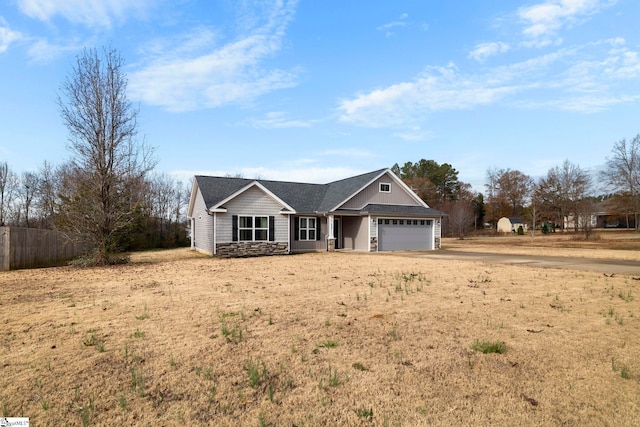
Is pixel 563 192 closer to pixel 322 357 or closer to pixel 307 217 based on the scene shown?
pixel 307 217

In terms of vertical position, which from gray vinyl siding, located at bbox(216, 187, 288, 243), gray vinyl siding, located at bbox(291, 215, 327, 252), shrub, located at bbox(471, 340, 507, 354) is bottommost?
shrub, located at bbox(471, 340, 507, 354)

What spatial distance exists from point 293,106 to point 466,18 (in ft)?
29.3

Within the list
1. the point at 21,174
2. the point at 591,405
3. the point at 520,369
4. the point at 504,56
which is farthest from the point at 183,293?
the point at 21,174

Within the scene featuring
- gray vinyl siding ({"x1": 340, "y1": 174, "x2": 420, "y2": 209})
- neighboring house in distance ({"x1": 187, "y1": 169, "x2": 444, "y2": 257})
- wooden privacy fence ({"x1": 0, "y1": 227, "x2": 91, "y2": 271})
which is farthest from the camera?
gray vinyl siding ({"x1": 340, "y1": 174, "x2": 420, "y2": 209})

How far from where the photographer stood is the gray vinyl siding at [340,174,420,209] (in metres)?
23.9

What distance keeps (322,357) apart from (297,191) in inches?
864

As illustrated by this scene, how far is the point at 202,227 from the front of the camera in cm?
2322

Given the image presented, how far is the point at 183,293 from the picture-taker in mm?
8672

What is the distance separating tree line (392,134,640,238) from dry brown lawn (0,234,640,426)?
114 ft

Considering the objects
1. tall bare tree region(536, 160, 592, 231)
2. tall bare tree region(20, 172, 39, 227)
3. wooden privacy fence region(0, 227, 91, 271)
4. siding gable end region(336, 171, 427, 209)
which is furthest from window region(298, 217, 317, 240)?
tall bare tree region(536, 160, 592, 231)

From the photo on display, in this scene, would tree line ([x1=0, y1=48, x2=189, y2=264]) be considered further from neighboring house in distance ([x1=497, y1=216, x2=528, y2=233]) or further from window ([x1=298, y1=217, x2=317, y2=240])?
neighboring house in distance ([x1=497, y1=216, x2=528, y2=233])

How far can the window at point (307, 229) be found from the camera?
23.6 meters

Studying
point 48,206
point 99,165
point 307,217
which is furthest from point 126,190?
point 48,206

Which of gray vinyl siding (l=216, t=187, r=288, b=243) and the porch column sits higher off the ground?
gray vinyl siding (l=216, t=187, r=288, b=243)
